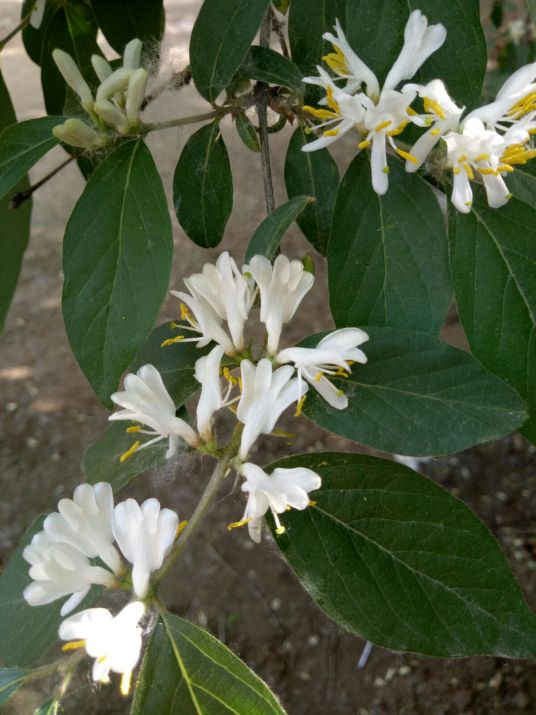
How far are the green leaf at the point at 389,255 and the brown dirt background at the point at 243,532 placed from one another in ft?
1.53

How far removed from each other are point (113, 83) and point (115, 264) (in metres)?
0.15

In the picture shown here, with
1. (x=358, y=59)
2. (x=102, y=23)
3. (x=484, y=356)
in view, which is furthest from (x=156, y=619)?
(x=102, y=23)

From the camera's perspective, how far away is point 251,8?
2.09ft

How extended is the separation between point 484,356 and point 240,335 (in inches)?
7.3

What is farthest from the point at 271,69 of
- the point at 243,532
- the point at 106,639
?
the point at 243,532

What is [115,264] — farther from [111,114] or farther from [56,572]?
[56,572]

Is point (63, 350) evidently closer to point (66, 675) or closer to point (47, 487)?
point (47, 487)

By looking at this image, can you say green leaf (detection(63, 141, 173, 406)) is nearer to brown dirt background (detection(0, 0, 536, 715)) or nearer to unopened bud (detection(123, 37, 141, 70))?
unopened bud (detection(123, 37, 141, 70))

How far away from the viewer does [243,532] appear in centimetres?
208

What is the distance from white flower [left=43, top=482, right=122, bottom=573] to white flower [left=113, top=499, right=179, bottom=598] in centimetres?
1

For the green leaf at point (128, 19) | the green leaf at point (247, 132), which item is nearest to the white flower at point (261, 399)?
the green leaf at point (247, 132)

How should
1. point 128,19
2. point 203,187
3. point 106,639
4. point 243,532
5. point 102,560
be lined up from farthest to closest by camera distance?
point 243,532, point 128,19, point 203,187, point 102,560, point 106,639

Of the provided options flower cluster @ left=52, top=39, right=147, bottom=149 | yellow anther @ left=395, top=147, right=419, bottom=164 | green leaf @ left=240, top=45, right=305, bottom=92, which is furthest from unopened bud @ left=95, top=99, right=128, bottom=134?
yellow anther @ left=395, top=147, right=419, bottom=164

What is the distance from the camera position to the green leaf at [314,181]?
31.1 inches
